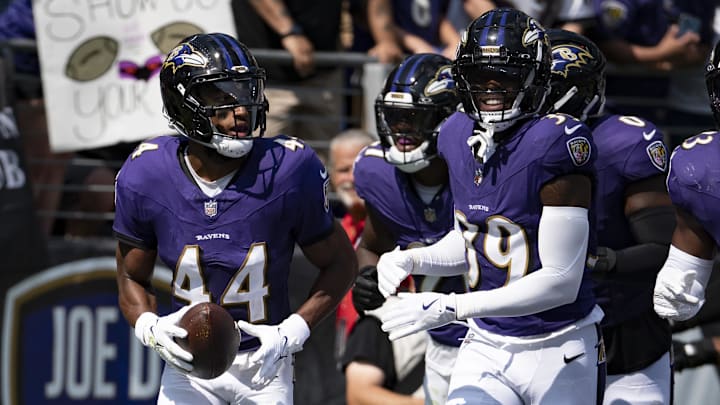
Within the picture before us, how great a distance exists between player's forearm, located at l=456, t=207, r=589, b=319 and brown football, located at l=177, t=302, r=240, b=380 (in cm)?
71

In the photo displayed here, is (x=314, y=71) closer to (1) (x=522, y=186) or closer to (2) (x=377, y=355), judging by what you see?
(2) (x=377, y=355)

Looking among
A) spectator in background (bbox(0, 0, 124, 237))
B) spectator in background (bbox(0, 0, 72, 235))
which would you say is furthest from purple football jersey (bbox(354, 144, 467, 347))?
spectator in background (bbox(0, 0, 72, 235))

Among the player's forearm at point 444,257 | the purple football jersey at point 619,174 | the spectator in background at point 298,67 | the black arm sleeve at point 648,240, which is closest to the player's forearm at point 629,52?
the spectator in background at point 298,67

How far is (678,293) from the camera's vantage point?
4098 millimetres

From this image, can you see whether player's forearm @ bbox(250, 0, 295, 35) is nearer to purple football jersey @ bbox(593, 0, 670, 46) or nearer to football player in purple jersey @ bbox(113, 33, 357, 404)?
purple football jersey @ bbox(593, 0, 670, 46)

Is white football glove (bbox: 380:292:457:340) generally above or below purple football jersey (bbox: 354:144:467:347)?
above

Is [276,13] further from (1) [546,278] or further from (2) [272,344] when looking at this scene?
(1) [546,278]

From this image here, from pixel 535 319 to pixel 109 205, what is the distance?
11.0 ft

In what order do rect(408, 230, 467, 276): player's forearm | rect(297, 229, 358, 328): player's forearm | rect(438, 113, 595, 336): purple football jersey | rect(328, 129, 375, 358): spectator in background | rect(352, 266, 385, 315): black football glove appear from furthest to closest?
rect(328, 129, 375, 358): spectator in background → rect(352, 266, 385, 315): black football glove → rect(297, 229, 358, 328): player's forearm → rect(408, 230, 467, 276): player's forearm → rect(438, 113, 595, 336): purple football jersey

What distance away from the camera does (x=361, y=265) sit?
516 cm

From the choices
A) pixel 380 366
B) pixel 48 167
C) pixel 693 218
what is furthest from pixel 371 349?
pixel 48 167

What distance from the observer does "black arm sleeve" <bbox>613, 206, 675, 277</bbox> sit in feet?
14.7

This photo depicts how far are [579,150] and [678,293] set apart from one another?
575mm

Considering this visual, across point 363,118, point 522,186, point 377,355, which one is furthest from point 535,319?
point 363,118
